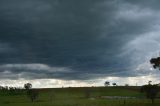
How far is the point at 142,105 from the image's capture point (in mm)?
111500

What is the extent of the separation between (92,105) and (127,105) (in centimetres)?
1151

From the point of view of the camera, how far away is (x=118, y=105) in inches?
4363

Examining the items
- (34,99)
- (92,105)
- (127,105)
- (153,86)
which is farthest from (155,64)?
(34,99)

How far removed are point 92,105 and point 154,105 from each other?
2090 cm

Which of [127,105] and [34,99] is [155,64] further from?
[34,99]

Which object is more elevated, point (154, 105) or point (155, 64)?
point (155, 64)

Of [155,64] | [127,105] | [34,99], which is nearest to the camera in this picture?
[127,105]

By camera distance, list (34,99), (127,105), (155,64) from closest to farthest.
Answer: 1. (127,105)
2. (155,64)
3. (34,99)

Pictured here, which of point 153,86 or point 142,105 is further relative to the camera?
point 153,86

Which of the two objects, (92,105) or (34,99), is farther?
(34,99)

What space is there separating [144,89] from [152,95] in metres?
5.63

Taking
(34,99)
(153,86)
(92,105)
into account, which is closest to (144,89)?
(153,86)

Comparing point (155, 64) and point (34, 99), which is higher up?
point (155, 64)

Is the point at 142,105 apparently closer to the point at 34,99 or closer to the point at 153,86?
the point at 153,86
